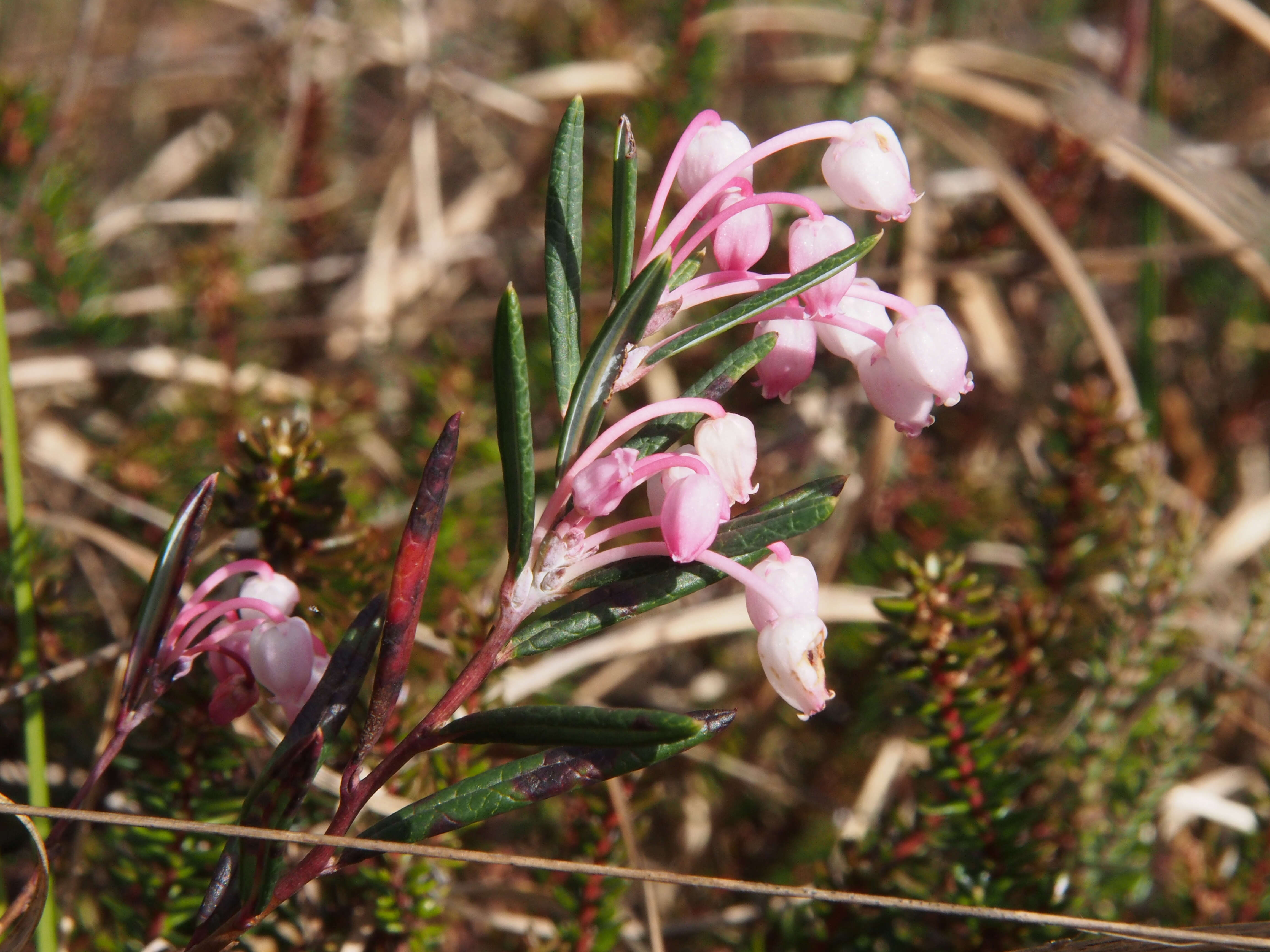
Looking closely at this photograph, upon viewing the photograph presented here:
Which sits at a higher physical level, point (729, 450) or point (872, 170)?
point (872, 170)

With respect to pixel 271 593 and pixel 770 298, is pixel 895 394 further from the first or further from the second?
pixel 271 593

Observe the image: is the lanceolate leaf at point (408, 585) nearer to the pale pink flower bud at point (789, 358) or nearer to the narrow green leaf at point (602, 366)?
the narrow green leaf at point (602, 366)

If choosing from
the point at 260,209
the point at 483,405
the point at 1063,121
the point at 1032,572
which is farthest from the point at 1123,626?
the point at 260,209

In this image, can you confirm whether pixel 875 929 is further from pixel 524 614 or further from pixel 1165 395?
pixel 1165 395

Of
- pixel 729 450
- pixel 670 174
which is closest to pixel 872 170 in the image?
pixel 670 174

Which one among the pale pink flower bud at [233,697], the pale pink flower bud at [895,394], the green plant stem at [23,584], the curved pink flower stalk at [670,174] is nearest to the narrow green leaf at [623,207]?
the curved pink flower stalk at [670,174]

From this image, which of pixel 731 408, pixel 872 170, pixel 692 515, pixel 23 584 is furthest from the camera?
pixel 731 408

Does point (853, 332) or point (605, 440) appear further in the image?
point (853, 332)

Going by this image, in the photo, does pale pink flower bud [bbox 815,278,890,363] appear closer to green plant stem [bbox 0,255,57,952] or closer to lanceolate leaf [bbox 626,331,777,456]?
lanceolate leaf [bbox 626,331,777,456]

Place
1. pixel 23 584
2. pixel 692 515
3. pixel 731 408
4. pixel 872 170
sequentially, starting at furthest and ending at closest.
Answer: pixel 731 408 < pixel 23 584 < pixel 872 170 < pixel 692 515
